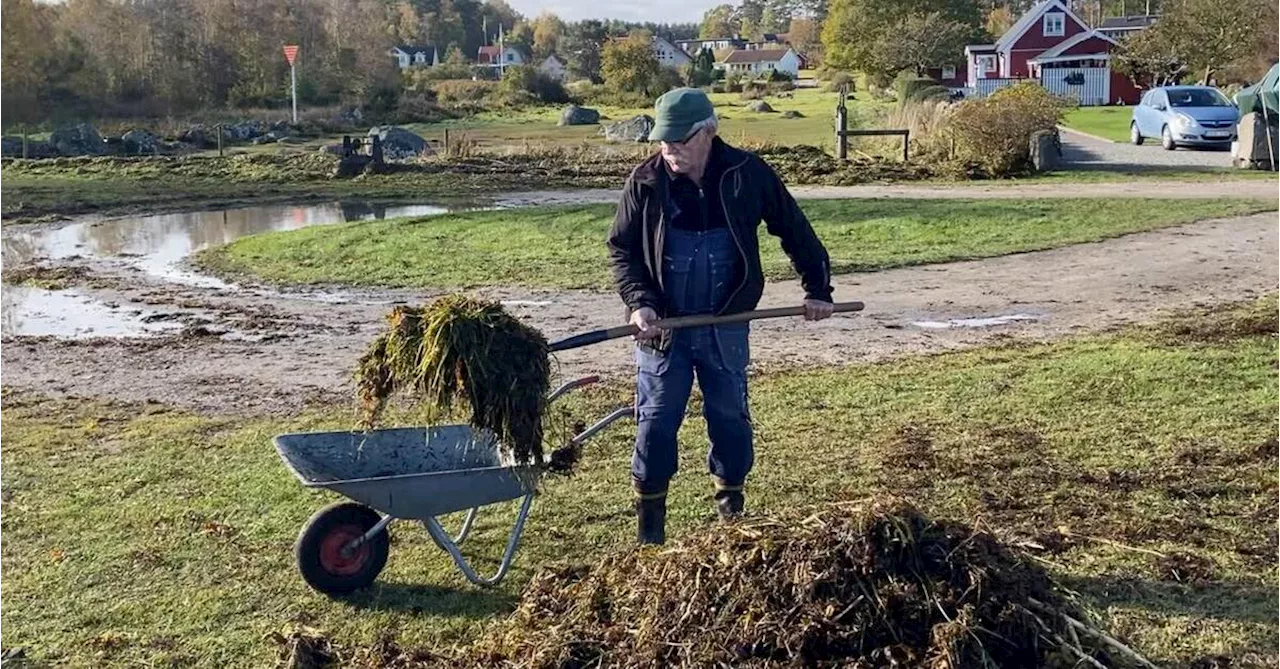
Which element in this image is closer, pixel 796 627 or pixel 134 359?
pixel 796 627

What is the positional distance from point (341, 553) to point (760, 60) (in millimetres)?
124540

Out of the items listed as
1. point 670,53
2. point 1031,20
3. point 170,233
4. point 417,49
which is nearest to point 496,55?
point 417,49

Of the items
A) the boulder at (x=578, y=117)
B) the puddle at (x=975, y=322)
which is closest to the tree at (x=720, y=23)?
the boulder at (x=578, y=117)

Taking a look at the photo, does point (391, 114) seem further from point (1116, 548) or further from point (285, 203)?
point (1116, 548)

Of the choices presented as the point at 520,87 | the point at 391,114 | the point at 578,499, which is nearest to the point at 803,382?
the point at 578,499

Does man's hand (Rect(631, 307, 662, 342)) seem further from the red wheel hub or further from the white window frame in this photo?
the white window frame

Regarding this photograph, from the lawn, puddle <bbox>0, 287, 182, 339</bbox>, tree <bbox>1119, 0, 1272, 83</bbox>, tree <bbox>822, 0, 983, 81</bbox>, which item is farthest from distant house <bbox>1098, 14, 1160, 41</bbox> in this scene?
the lawn

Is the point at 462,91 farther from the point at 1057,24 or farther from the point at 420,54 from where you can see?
the point at 420,54

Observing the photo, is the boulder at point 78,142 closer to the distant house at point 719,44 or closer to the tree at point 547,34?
A: the tree at point 547,34

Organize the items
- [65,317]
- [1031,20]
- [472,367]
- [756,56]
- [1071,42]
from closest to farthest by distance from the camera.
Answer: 1. [472,367]
2. [65,317]
3. [1071,42]
4. [1031,20]
5. [756,56]

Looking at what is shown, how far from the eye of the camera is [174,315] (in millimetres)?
12211

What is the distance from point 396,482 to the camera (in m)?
4.61

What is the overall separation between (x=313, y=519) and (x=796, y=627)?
2269 millimetres

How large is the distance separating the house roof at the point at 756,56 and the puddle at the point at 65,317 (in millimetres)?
114525
